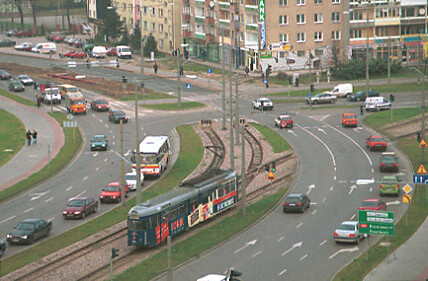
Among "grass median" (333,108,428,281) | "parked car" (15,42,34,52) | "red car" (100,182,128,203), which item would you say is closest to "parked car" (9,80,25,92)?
"parked car" (15,42,34,52)

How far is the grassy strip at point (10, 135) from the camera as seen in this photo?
78750 mm

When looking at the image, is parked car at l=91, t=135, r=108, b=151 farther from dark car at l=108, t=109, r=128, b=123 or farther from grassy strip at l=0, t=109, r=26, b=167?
dark car at l=108, t=109, r=128, b=123

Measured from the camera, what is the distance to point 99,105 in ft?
326

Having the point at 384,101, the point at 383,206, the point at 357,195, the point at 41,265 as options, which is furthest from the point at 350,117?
the point at 41,265

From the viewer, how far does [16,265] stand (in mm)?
45750

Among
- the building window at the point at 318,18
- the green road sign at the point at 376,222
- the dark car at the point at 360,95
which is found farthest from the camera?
the building window at the point at 318,18

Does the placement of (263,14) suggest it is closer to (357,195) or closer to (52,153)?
(52,153)

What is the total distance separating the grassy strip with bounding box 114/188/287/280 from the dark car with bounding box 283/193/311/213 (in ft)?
5.32

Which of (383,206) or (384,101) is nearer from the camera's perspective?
(383,206)

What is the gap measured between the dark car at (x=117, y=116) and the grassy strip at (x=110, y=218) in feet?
36.6

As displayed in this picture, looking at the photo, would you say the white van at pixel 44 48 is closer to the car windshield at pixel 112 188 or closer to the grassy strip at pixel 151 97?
the grassy strip at pixel 151 97

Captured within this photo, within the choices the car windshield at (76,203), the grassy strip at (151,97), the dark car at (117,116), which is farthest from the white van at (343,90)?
the car windshield at (76,203)

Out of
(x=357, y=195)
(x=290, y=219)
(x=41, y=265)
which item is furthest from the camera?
(x=357, y=195)

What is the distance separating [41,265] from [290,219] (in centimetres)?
1817
